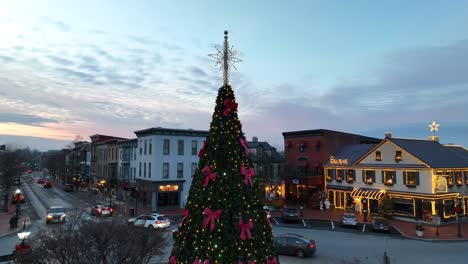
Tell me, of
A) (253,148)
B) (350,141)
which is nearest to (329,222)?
(350,141)

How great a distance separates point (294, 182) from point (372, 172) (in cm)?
1257

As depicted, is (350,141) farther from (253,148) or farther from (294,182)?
(253,148)

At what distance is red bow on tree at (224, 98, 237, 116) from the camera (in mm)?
9297

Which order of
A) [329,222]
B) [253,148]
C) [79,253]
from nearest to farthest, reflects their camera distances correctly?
[79,253] → [329,222] → [253,148]

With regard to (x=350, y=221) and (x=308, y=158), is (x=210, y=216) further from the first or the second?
(x=308, y=158)

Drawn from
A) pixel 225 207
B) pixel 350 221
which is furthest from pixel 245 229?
pixel 350 221

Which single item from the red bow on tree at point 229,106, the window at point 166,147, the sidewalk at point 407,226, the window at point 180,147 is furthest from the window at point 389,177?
the red bow on tree at point 229,106

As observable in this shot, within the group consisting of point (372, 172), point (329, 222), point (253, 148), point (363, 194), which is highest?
point (253, 148)

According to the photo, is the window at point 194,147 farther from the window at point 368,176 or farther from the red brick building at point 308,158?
the window at point 368,176

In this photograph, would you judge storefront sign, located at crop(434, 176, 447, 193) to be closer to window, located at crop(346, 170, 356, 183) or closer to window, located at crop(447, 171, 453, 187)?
window, located at crop(447, 171, 453, 187)

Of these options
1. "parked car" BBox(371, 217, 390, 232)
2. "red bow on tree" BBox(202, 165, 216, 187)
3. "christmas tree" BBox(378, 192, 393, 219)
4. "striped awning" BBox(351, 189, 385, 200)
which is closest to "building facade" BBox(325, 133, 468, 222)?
"striped awning" BBox(351, 189, 385, 200)

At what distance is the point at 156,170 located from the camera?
44031mm

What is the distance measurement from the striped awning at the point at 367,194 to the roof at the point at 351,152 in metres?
3.93

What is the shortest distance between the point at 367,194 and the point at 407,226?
754cm
